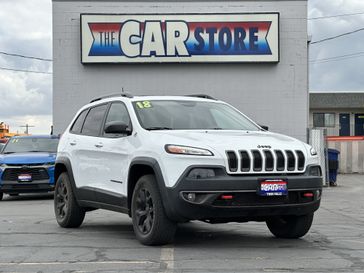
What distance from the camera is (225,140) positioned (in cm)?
685

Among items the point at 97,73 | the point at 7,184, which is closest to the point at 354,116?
the point at 97,73

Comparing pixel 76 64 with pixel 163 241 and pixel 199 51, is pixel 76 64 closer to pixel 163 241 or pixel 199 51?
pixel 199 51

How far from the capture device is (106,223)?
995 cm

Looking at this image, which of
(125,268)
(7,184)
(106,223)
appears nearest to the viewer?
A: (125,268)

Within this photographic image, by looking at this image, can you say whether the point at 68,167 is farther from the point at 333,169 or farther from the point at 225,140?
the point at 333,169

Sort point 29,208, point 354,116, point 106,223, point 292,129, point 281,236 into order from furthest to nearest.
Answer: point 354,116 < point 292,129 < point 29,208 < point 106,223 < point 281,236

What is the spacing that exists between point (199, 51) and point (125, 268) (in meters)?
15.3

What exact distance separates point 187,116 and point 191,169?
1461mm

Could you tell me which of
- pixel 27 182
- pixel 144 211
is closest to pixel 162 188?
pixel 144 211

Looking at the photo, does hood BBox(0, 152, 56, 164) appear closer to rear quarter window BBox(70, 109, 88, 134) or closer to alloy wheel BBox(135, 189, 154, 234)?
rear quarter window BBox(70, 109, 88, 134)

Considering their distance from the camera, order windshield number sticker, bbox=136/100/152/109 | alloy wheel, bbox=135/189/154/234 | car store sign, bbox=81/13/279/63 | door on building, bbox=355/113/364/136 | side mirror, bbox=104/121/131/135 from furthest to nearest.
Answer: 1. door on building, bbox=355/113/364/136
2. car store sign, bbox=81/13/279/63
3. windshield number sticker, bbox=136/100/152/109
4. side mirror, bbox=104/121/131/135
5. alloy wheel, bbox=135/189/154/234

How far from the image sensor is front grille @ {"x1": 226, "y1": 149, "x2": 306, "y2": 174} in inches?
260

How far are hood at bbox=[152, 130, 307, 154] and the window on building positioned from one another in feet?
126

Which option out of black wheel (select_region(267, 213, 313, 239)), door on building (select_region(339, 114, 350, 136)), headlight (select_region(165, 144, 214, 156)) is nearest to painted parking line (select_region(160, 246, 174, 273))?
headlight (select_region(165, 144, 214, 156))
